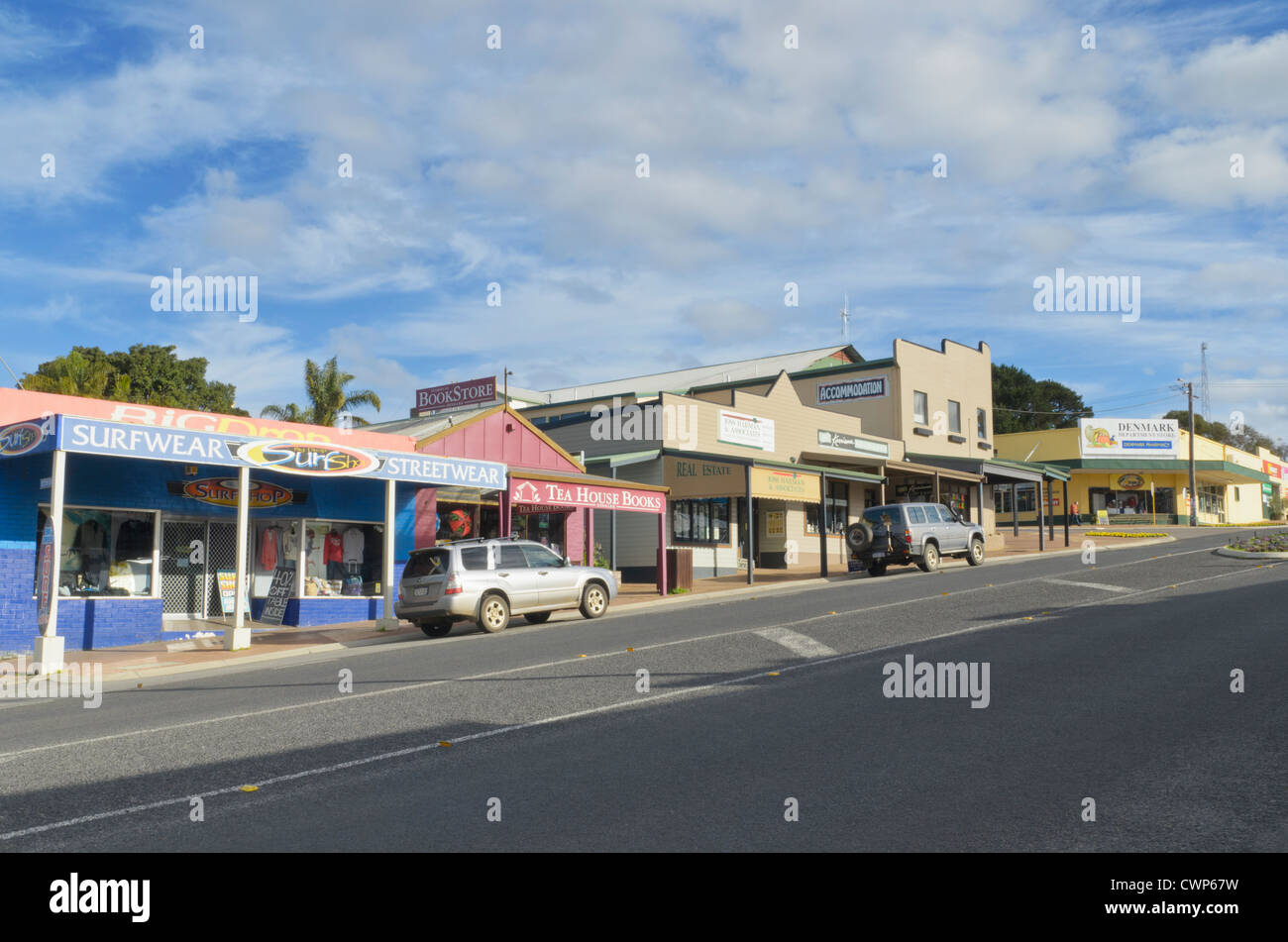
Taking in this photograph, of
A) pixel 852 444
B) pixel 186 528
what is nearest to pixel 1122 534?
pixel 852 444

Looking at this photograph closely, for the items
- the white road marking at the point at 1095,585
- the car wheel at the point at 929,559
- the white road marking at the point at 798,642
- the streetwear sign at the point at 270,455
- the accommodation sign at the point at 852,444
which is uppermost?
the accommodation sign at the point at 852,444

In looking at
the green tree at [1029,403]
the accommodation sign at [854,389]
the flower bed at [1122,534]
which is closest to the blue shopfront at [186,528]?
the accommodation sign at [854,389]

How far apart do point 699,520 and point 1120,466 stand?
40259 millimetres

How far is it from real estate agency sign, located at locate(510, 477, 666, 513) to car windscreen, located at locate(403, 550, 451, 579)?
4.16 m

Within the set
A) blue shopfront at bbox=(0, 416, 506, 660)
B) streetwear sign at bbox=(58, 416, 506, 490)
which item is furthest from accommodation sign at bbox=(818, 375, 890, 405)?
streetwear sign at bbox=(58, 416, 506, 490)

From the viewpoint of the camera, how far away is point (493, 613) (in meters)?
17.8

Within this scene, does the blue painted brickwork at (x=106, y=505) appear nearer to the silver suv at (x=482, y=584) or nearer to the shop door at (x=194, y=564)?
the shop door at (x=194, y=564)

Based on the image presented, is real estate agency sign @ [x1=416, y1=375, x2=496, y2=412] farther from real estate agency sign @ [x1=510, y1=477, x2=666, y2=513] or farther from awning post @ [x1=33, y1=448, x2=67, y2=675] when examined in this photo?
awning post @ [x1=33, y1=448, x2=67, y2=675]

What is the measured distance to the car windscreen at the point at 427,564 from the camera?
17594 mm

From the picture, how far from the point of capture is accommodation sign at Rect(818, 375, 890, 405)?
131 feet

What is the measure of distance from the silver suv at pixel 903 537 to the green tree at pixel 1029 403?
58530 mm

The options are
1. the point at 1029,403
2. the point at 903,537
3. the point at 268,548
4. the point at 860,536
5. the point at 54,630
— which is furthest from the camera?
the point at 1029,403

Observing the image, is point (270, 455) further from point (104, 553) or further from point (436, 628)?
point (436, 628)
